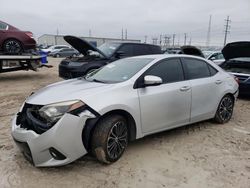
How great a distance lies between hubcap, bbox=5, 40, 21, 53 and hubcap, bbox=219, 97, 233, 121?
848 cm

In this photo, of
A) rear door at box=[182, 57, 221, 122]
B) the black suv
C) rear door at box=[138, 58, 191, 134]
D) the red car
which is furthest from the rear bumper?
the red car

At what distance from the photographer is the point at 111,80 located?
4066mm

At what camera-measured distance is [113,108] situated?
345 cm

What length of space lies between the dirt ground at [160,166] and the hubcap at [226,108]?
54cm

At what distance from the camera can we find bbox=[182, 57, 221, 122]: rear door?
4.64 metres

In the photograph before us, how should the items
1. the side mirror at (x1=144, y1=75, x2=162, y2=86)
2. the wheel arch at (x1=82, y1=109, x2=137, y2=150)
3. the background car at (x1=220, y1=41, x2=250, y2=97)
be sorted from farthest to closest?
the background car at (x1=220, y1=41, x2=250, y2=97)
the side mirror at (x1=144, y1=75, x2=162, y2=86)
the wheel arch at (x1=82, y1=109, x2=137, y2=150)

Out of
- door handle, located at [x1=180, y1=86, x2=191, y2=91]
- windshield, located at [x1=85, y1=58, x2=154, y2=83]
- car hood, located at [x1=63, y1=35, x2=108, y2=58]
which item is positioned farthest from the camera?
car hood, located at [x1=63, y1=35, x2=108, y2=58]

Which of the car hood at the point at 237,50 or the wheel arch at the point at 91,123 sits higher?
the car hood at the point at 237,50

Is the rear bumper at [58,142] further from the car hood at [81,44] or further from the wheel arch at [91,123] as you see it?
the car hood at [81,44]

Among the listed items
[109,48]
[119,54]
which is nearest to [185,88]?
[119,54]

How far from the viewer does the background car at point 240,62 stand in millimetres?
7672

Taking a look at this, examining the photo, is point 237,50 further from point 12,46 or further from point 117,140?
point 12,46

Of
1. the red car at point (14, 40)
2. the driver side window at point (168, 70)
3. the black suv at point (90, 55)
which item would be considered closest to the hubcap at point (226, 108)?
the driver side window at point (168, 70)

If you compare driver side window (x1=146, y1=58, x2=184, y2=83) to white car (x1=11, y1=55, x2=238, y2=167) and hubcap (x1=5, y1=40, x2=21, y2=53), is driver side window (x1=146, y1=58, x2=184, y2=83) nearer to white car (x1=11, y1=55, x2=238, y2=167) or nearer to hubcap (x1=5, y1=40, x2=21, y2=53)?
white car (x1=11, y1=55, x2=238, y2=167)
